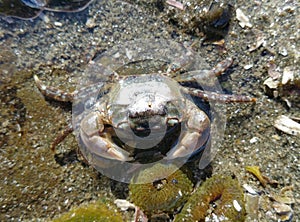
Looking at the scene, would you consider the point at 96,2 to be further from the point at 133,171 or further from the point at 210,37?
the point at 133,171

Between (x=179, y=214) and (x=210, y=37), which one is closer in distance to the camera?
(x=179, y=214)

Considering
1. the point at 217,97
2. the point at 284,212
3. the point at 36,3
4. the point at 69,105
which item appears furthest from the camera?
the point at 36,3

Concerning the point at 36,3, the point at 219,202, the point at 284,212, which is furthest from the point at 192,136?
the point at 36,3

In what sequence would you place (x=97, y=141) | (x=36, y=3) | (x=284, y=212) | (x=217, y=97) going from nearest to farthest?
(x=284, y=212), (x=97, y=141), (x=217, y=97), (x=36, y=3)

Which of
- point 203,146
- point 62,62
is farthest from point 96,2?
point 203,146

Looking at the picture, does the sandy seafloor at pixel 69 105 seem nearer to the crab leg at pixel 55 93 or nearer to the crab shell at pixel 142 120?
the crab leg at pixel 55 93

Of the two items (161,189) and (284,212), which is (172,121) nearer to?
(161,189)

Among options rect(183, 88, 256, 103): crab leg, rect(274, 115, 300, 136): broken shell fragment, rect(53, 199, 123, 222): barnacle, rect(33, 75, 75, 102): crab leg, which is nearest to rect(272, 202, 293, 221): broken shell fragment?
rect(274, 115, 300, 136): broken shell fragment
